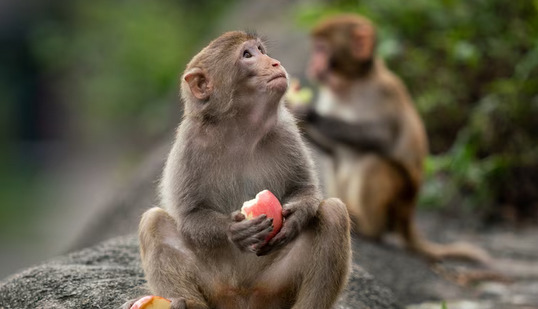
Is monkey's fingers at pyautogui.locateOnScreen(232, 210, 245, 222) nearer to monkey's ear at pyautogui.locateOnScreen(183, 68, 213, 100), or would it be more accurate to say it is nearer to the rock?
monkey's ear at pyautogui.locateOnScreen(183, 68, 213, 100)

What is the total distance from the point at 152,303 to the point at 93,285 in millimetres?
913

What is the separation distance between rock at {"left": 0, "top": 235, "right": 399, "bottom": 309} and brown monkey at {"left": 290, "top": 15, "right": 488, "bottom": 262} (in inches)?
107

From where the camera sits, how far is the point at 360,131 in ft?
27.7

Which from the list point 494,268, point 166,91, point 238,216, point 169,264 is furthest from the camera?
point 166,91

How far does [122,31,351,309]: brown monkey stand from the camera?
13.0 ft

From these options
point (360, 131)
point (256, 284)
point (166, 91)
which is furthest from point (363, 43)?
point (166, 91)

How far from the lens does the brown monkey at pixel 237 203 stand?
3.97 m

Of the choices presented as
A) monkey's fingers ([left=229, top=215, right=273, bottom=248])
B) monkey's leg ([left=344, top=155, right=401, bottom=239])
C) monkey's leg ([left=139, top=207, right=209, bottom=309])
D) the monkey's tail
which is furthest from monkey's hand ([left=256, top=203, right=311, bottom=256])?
monkey's leg ([left=344, top=155, right=401, bottom=239])

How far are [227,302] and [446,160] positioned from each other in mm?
5957

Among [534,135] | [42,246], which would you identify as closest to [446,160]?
[534,135]

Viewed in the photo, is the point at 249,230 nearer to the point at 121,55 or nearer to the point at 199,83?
the point at 199,83

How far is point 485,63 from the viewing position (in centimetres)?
1043

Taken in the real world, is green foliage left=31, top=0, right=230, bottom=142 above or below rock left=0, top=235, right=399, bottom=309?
above

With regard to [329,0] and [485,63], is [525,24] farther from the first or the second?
[329,0]
